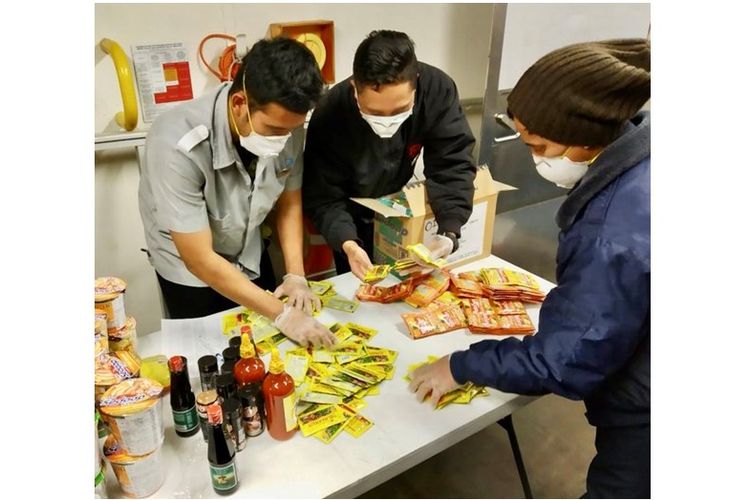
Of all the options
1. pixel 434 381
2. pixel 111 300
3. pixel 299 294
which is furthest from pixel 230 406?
pixel 299 294

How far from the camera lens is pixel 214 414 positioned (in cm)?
103

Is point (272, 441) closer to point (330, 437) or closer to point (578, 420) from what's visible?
point (330, 437)

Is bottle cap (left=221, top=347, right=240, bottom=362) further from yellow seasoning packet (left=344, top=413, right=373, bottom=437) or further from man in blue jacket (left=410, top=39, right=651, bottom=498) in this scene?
man in blue jacket (left=410, top=39, right=651, bottom=498)

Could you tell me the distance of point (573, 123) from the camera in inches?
42.0

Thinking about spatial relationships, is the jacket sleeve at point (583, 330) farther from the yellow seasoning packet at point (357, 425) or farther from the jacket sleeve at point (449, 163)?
the jacket sleeve at point (449, 163)

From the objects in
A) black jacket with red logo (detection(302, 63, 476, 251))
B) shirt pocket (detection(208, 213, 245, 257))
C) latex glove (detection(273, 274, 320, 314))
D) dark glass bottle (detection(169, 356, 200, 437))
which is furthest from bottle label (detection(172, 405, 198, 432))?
black jacket with red logo (detection(302, 63, 476, 251))

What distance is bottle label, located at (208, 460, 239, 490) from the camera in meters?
1.08

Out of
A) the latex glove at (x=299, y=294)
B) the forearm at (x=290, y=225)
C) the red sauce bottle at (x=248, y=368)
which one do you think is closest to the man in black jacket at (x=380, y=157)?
the forearm at (x=290, y=225)

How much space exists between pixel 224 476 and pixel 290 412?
20 centimetres

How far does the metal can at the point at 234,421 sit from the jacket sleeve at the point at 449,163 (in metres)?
1.08

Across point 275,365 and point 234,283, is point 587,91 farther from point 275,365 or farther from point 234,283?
point 234,283

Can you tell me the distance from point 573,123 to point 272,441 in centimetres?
98

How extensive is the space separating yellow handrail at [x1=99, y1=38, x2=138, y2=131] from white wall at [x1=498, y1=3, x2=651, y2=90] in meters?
2.06

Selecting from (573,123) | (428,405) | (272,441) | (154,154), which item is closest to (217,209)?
(154,154)
